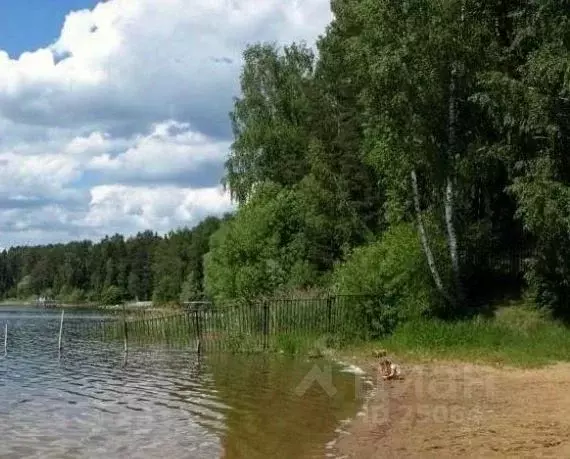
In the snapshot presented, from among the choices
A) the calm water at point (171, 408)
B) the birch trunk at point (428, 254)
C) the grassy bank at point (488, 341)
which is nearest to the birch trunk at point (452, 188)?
the birch trunk at point (428, 254)

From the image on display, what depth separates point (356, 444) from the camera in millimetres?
11406

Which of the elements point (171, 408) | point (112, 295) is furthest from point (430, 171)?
point (112, 295)

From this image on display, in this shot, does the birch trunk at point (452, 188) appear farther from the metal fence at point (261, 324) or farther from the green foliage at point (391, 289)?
the metal fence at point (261, 324)

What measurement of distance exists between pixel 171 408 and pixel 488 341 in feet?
34.1

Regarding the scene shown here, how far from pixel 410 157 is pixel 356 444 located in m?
14.2

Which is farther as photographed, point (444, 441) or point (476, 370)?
point (476, 370)

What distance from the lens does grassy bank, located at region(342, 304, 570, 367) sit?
20188mm

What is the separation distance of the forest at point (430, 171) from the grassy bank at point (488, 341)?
848 millimetres

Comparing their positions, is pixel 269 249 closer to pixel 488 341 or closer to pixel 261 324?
pixel 261 324

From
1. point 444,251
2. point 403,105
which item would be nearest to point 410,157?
point 403,105

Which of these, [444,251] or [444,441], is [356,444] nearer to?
[444,441]

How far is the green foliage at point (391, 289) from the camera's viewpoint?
2475cm

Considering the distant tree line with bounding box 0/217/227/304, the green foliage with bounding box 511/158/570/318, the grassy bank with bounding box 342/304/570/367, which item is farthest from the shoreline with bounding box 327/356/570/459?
the distant tree line with bounding box 0/217/227/304

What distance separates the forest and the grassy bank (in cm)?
85
